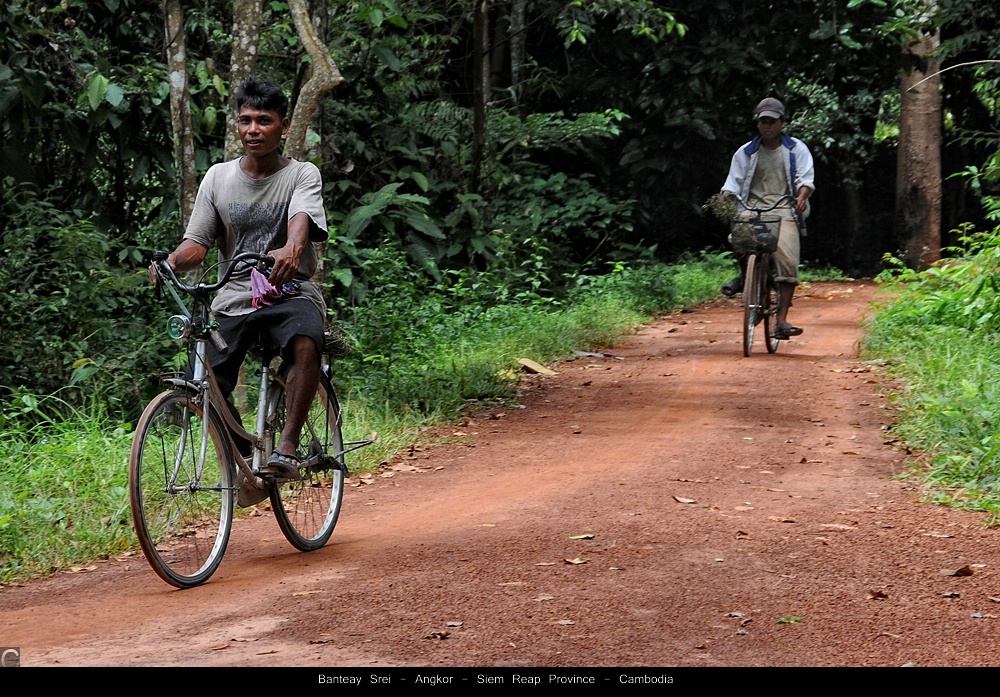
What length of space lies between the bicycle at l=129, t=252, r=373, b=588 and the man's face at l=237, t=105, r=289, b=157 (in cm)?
51

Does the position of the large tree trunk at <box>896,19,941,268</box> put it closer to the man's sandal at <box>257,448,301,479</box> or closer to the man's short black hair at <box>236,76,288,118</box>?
the man's short black hair at <box>236,76,288,118</box>

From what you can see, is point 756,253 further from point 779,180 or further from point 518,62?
point 518,62

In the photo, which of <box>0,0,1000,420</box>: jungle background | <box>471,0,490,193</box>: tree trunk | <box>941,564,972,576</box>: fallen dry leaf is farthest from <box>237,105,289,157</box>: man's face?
<box>471,0,490,193</box>: tree trunk

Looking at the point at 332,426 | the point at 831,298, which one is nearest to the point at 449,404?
the point at 332,426

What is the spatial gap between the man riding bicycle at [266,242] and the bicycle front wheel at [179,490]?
27 centimetres

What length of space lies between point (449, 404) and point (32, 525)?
404 centimetres

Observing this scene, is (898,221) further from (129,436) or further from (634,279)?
(129,436)

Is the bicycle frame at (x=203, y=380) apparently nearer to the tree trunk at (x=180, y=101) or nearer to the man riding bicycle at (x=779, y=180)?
the tree trunk at (x=180, y=101)

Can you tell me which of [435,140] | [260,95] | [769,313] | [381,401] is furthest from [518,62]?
[260,95]

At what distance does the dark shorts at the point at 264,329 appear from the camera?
5121 mm

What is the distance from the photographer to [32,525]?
232 inches

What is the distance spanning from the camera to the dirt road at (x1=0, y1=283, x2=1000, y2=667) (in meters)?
3.91

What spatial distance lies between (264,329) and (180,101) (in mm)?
4501
